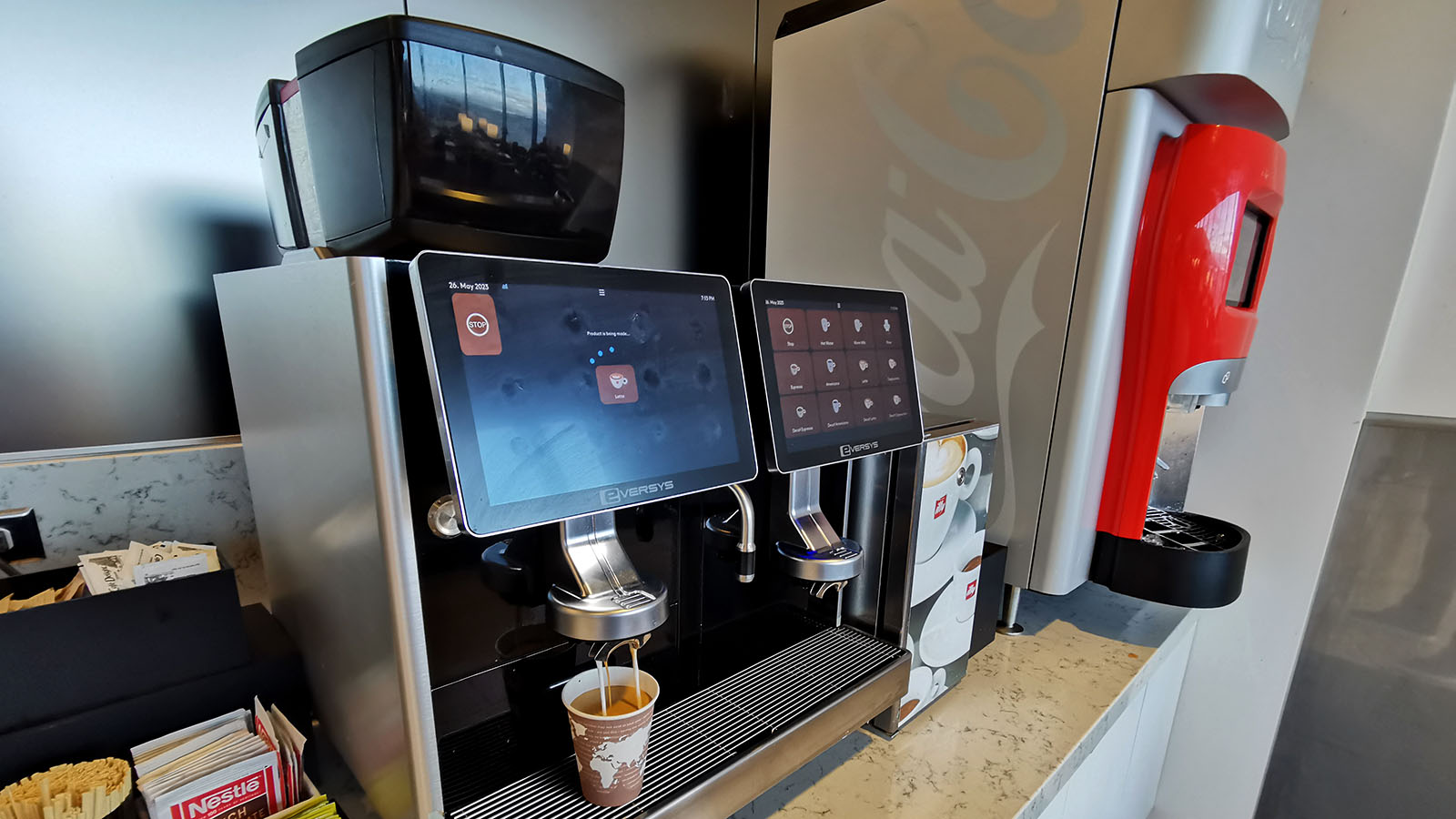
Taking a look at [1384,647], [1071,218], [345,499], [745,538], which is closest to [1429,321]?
[1384,647]

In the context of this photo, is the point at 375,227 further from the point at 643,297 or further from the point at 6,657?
the point at 6,657

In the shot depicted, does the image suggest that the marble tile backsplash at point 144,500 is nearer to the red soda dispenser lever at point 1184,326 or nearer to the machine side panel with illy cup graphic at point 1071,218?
the machine side panel with illy cup graphic at point 1071,218

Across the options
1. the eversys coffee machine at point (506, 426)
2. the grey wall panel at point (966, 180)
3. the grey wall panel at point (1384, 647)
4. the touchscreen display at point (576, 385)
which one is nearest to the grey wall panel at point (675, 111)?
the grey wall panel at point (966, 180)

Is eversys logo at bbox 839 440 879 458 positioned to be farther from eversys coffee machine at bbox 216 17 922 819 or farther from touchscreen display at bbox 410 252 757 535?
touchscreen display at bbox 410 252 757 535

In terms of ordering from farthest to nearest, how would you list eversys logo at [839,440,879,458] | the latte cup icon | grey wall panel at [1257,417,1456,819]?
grey wall panel at [1257,417,1456,819], the latte cup icon, eversys logo at [839,440,879,458]

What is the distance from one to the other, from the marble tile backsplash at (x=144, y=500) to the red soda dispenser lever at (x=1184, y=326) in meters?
1.10

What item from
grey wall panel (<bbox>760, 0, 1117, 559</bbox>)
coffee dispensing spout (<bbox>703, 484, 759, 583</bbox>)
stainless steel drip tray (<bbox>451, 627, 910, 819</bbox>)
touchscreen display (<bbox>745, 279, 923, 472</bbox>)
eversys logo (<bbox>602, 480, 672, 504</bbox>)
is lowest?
stainless steel drip tray (<bbox>451, 627, 910, 819</bbox>)

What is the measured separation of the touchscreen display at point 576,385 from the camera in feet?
1.21

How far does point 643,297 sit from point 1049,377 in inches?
24.9

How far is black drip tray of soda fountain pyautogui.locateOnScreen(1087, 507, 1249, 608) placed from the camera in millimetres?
913

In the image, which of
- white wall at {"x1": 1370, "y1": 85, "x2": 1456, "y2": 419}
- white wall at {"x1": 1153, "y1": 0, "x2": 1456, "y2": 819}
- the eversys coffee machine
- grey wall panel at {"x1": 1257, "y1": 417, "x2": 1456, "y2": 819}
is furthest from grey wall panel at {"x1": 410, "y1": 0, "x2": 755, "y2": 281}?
grey wall panel at {"x1": 1257, "y1": 417, "x2": 1456, "y2": 819}

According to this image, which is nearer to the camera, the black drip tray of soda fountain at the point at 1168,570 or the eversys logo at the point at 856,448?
the eversys logo at the point at 856,448

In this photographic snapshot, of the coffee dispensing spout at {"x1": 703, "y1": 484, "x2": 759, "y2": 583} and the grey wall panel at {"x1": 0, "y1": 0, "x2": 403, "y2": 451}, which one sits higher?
the grey wall panel at {"x1": 0, "y1": 0, "x2": 403, "y2": 451}

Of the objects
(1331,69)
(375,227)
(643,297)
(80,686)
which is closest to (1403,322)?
(1331,69)
